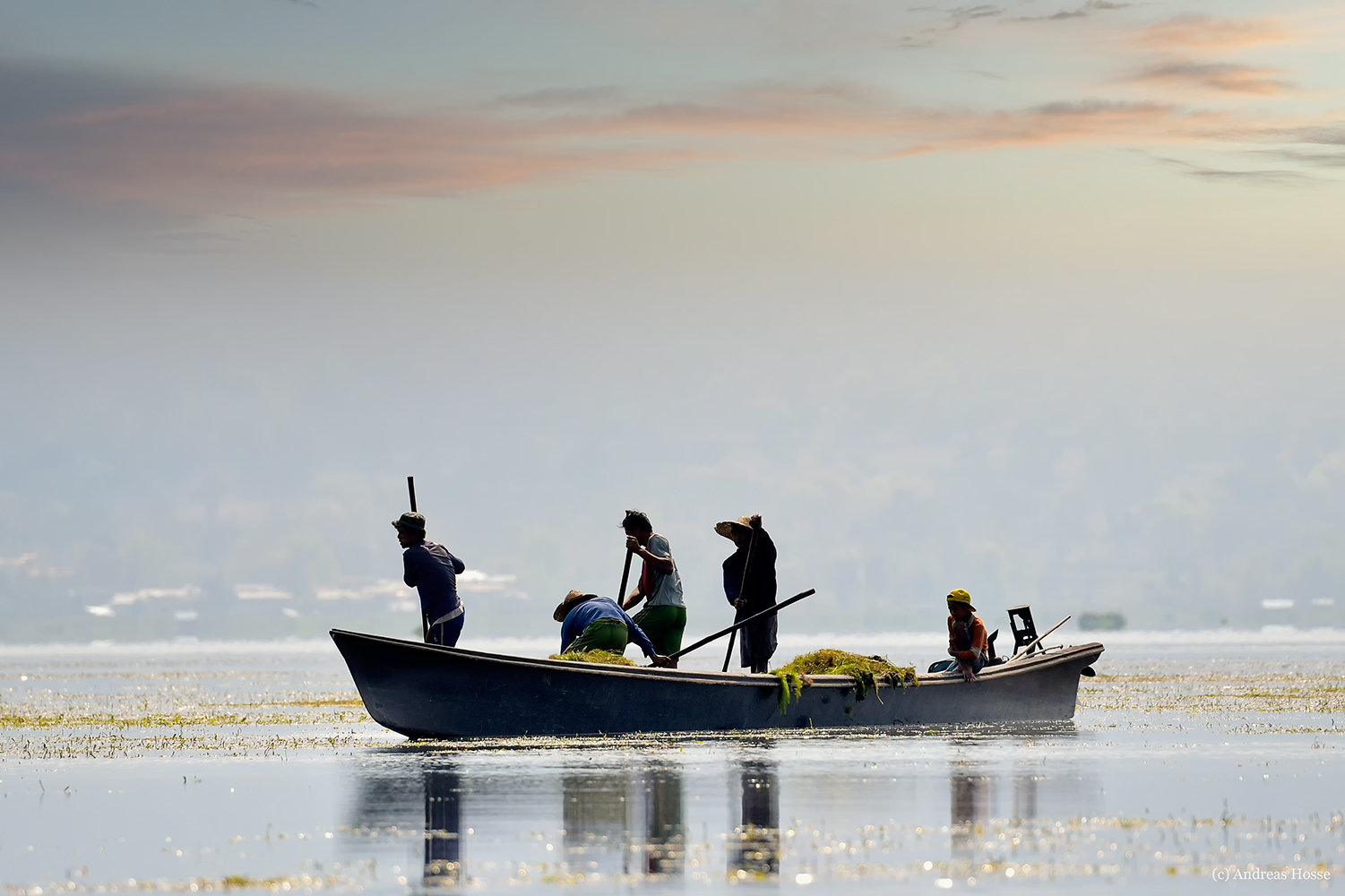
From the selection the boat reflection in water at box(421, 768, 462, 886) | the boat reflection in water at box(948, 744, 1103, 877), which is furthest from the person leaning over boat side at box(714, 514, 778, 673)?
the boat reflection in water at box(421, 768, 462, 886)

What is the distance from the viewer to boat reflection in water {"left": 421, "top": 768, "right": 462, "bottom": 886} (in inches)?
457

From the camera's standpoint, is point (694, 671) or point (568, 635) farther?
point (568, 635)

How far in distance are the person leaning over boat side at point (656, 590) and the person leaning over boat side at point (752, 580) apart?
111 cm

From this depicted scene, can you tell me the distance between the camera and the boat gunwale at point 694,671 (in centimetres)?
2141

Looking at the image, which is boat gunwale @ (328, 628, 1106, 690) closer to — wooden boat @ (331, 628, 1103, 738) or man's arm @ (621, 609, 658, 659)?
wooden boat @ (331, 628, 1103, 738)

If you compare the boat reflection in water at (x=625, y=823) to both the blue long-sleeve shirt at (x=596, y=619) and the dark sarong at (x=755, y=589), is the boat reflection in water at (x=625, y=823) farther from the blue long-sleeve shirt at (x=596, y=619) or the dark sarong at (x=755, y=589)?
the dark sarong at (x=755, y=589)

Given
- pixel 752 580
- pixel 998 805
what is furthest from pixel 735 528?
pixel 998 805

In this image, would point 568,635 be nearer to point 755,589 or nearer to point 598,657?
point 598,657

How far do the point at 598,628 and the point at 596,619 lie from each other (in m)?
0.16

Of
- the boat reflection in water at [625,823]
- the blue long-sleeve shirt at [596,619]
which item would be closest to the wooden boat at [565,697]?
the blue long-sleeve shirt at [596,619]

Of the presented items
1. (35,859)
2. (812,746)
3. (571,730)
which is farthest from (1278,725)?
(35,859)

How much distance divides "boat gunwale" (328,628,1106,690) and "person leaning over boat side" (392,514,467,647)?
0.44 m

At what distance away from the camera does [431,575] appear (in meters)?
22.0

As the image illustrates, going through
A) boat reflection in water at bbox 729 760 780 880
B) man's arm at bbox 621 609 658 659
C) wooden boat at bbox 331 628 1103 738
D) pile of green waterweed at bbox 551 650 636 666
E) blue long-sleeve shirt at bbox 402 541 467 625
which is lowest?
boat reflection in water at bbox 729 760 780 880
